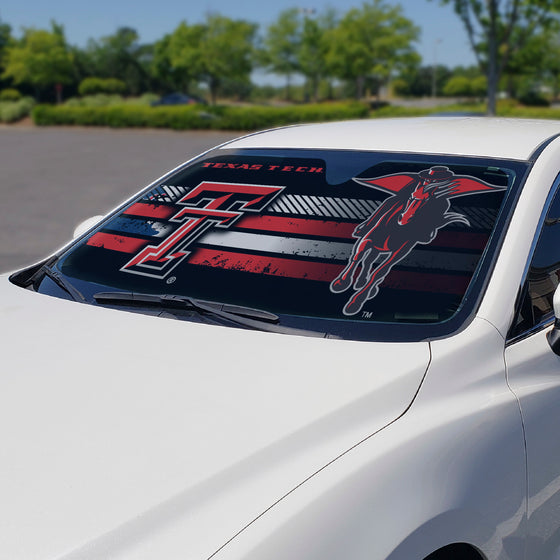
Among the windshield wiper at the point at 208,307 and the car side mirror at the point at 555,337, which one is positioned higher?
the windshield wiper at the point at 208,307

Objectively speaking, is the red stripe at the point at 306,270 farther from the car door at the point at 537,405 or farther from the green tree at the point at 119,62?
the green tree at the point at 119,62

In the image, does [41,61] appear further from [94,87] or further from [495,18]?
[495,18]

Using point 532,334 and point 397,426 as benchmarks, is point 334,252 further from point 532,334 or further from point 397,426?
point 397,426

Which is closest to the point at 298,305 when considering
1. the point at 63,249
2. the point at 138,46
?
the point at 63,249

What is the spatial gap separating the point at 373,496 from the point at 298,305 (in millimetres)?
848

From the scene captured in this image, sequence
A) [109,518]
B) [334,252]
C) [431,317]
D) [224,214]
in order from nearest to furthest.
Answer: [109,518] → [431,317] → [334,252] → [224,214]

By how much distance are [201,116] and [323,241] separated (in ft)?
108

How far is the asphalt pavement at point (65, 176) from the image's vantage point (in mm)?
9875

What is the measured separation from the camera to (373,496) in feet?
4.97

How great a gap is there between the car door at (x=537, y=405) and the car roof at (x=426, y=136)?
19.3 inches

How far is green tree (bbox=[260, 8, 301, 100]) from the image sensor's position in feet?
187

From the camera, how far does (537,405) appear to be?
6.51ft

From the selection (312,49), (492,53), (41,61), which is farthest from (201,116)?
(41,61)

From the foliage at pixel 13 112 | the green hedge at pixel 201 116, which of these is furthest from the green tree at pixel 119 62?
the green hedge at pixel 201 116
